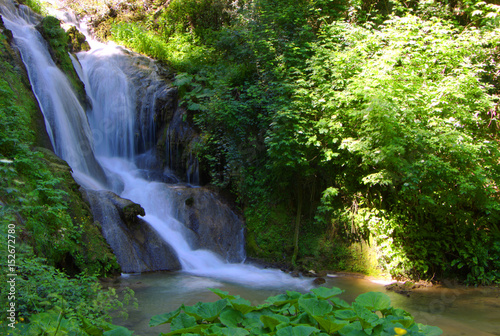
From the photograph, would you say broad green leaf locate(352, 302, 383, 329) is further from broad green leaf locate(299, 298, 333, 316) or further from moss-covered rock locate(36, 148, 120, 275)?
moss-covered rock locate(36, 148, 120, 275)

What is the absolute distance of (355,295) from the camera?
672 cm

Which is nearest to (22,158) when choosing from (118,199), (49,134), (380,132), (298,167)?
(118,199)

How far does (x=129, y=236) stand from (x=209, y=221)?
2.17 m

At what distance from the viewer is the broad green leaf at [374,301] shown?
228 centimetres

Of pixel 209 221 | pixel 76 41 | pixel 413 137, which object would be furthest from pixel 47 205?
pixel 76 41

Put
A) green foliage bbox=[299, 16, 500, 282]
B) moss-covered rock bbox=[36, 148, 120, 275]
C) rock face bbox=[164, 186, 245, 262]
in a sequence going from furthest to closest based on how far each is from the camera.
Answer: rock face bbox=[164, 186, 245, 262] < green foliage bbox=[299, 16, 500, 282] < moss-covered rock bbox=[36, 148, 120, 275]

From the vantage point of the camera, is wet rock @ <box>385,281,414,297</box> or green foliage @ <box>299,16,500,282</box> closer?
green foliage @ <box>299,16,500,282</box>

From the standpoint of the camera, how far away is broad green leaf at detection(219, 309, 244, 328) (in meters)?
2.02

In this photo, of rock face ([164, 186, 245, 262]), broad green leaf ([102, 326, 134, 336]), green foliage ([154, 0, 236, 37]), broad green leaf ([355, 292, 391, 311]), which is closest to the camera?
broad green leaf ([102, 326, 134, 336])

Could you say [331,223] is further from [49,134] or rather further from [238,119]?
[49,134]

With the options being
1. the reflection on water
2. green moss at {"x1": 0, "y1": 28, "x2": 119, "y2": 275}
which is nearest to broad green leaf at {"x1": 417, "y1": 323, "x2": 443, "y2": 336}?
the reflection on water

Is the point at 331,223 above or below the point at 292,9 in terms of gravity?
below

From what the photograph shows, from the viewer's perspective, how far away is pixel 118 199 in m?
8.16

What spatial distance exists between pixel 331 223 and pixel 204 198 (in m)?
3.32
